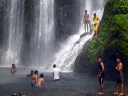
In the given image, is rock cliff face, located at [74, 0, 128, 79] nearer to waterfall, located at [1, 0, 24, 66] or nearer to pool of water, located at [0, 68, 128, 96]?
pool of water, located at [0, 68, 128, 96]

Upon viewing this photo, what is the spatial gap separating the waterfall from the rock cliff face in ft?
62.8

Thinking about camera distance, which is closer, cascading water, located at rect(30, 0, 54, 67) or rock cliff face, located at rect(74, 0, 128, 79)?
rock cliff face, located at rect(74, 0, 128, 79)

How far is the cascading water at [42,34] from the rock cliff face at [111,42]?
50.4 feet

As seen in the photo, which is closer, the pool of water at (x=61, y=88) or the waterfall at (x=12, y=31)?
the pool of water at (x=61, y=88)

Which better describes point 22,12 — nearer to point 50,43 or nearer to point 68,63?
point 50,43

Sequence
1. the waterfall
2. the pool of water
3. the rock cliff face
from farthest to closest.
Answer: the waterfall
the rock cliff face
the pool of water

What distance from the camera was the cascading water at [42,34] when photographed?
99.9ft

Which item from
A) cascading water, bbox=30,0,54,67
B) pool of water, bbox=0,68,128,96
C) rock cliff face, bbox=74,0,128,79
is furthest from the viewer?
cascading water, bbox=30,0,54,67

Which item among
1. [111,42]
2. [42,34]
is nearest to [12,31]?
[42,34]

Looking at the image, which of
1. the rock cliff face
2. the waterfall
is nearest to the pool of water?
the rock cliff face

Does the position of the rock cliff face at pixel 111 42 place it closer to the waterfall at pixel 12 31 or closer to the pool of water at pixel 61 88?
the pool of water at pixel 61 88

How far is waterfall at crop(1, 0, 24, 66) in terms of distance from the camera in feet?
105

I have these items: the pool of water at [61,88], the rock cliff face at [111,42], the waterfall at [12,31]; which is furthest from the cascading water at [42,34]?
the pool of water at [61,88]

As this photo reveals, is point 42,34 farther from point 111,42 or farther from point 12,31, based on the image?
point 111,42
